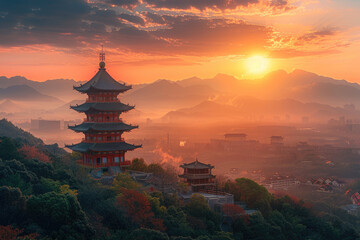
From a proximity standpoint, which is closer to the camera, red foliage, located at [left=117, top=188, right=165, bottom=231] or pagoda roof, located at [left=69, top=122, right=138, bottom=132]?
red foliage, located at [left=117, top=188, right=165, bottom=231]

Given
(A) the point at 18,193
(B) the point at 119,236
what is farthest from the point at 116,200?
(A) the point at 18,193

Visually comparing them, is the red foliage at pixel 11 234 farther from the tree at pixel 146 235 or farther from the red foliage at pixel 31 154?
the red foliage at pixel 31 154

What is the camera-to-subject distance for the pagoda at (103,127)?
54281 mm

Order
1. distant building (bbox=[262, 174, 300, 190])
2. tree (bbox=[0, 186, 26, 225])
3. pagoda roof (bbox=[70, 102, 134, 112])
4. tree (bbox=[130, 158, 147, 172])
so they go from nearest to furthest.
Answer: tree (bbox=[0, 186, 26, 225]), pagoda roof (bbox=[70, 102, 134, 112]), tree (bbox=[130, 158, 147, 172]), distant building (bbox=[262, 174, 300, 190])

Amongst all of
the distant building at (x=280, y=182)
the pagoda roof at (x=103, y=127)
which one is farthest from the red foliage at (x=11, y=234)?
the distant building at (x=280, y=182)

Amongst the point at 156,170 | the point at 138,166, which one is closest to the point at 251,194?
the point at 156,170

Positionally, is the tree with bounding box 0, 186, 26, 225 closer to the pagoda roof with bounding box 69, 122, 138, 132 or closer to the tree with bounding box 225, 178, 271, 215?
the pagoda roof with bounding box 69, 122, 138, 132

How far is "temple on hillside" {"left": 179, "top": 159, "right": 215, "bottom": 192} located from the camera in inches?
2048

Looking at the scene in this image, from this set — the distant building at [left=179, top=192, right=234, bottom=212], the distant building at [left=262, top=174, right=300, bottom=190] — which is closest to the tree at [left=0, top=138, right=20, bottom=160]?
the distant building at [left=179, top=192, right=234, bottom=212]

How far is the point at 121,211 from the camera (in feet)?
123

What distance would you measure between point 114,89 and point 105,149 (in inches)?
321

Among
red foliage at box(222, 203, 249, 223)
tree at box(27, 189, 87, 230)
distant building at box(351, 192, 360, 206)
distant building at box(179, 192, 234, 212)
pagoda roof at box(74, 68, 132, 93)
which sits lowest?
distant building at box(351, 192, 360, 206)

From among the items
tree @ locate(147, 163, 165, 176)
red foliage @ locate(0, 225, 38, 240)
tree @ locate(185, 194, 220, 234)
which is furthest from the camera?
tree @ locate(147, 163, 165, 176)

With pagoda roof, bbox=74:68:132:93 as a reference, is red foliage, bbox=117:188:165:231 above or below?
below
